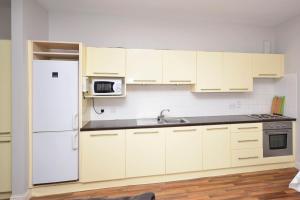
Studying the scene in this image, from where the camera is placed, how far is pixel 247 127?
9.89 feet

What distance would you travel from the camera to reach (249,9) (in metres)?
2.89

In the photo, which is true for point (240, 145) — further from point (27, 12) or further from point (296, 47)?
point (27, 12)

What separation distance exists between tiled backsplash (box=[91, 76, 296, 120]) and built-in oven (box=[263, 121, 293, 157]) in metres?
0.56

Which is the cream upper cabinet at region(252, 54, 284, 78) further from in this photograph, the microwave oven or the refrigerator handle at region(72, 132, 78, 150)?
the refrigerator handle at region(72, 132, 78, 150)

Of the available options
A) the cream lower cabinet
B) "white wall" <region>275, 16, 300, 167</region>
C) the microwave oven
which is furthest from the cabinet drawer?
the microwave oven

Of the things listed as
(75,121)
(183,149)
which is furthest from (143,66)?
(183,149)

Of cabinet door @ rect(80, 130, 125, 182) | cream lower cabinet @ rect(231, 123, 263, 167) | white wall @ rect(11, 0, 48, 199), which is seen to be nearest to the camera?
white wall @ rect(11, 0, 48, 199)

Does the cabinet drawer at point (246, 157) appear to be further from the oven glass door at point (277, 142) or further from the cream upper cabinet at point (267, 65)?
the cream upper cabinet at point (267, 65)

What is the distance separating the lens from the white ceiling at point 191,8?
8.72 ft

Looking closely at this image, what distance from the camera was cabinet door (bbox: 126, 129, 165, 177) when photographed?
2658 mm

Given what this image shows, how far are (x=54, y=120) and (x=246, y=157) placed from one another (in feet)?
9.78

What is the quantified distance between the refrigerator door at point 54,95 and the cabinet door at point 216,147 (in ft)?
6.46

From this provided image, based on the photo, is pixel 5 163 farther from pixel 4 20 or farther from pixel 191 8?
pixel 191 8

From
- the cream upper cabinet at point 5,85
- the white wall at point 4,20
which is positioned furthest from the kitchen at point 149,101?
the white wall at point 4,20
